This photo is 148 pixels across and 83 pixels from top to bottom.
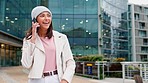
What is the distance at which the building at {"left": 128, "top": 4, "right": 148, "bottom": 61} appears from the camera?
54.0 m

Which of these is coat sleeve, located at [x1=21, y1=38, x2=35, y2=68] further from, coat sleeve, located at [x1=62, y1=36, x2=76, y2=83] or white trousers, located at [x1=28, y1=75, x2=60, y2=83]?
coat sleeve, located at [x1=62, y1=36, x2=76, y2=83]

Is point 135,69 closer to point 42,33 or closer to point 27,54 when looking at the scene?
point 42,33

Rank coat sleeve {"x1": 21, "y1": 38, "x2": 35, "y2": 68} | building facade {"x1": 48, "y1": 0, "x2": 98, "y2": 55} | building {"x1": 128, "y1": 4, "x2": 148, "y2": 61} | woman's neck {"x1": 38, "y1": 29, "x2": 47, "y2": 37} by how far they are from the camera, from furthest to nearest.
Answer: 1. building {"x1": 128, "y1": 4, "x2": 148, "y2": 61}
2. building facade {"x1": 48, "y1": 0, "x2": 98, "y2": 55}
3. woman's neck {"x1": 38, "y1": 29, "x2": 47, "y2": 37}
4. coat sleeve {"x1": 21, "y1": 38, "x2": 35, "y2": 68}

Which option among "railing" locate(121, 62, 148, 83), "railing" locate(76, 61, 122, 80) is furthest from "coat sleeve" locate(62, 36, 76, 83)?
"railing" locate(76, 61, 122, 80)

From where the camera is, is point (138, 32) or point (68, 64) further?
point (138, 32)

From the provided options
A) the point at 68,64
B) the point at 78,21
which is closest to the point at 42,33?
the point at 68,64

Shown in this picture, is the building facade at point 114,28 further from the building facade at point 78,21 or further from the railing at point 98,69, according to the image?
the railing at point 98,69

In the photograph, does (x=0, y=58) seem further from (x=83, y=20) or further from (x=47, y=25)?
(x=47, y=25)

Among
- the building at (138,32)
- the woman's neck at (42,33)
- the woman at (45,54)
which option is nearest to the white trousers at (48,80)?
the woman at (45,54)

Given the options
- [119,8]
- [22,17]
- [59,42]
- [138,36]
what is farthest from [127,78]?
[138,36]

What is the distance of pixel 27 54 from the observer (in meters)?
1.93

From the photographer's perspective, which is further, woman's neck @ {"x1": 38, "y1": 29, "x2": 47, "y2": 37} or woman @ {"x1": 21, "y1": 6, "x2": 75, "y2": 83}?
woman's neck @ {"x1": 38, "y1": 29, "x2": 47, "y2": 37}

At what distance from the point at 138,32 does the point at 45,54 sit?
188 feet

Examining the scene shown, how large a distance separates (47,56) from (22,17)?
104 ft
